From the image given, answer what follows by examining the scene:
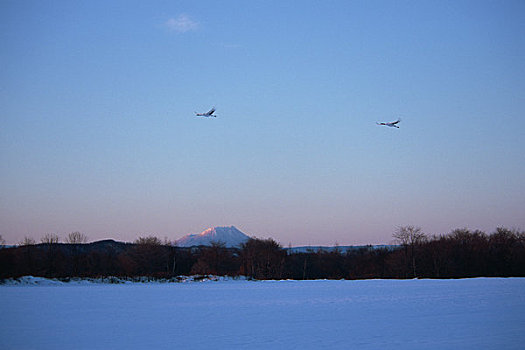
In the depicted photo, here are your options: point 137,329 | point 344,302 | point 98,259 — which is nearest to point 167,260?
point 98,259

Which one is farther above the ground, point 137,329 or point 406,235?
point 406,235

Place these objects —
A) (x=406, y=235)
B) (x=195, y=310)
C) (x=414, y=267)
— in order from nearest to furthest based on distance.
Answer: (x=195, y=310), (x=414, y=267), (x=406, y=235)

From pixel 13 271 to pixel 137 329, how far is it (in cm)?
3358

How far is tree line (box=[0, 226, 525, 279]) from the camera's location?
4503 cm

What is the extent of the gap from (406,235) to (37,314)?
42794mm

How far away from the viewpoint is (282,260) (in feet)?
174

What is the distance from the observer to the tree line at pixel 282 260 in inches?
1773

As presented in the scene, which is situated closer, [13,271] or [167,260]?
[13,271]

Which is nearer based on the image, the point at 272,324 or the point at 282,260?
the point at 272,324

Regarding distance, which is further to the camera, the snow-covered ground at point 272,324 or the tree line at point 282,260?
the tree line at point 282,260

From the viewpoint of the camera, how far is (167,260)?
53.1 meters

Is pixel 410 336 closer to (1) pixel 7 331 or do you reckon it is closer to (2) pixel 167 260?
(1) pixel 7 331

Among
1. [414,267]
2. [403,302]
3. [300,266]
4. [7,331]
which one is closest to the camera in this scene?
[7,331]

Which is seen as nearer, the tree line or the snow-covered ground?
the snow-covered ground
